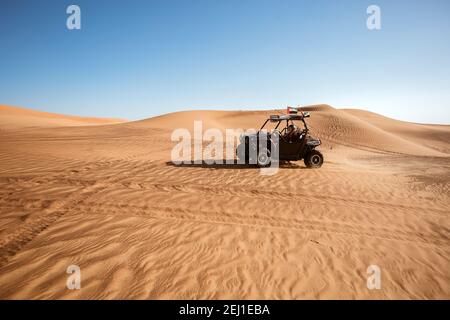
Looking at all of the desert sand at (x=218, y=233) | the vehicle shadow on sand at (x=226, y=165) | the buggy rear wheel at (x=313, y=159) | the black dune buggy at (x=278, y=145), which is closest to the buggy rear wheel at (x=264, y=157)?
the black dune buggy at (x=278, y=145)

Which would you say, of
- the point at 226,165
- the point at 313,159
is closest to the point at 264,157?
the point at 226,165

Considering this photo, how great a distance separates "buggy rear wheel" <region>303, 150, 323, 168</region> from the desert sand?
3.15 feet

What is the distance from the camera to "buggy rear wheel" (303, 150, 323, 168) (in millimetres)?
9156

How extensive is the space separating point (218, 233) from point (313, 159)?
6277 millimetres

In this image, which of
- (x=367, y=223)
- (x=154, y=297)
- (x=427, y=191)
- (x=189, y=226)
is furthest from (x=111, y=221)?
(x=427, y=191)

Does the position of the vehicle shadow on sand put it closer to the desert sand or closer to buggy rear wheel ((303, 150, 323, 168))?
buggy rear wheel ((303, 150, 323, 168))

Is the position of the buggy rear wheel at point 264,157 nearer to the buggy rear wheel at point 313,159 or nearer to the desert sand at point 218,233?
the desert sand at point 218,233

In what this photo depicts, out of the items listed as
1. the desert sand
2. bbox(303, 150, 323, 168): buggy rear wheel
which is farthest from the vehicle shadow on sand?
the desert sand

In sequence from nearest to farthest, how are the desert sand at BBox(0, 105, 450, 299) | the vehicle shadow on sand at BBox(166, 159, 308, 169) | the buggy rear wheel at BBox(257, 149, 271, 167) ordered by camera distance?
the desert sand at BBox(0, 105, 450, 299), the buggy rear wheel at BBox(257, 149, 271, 167), the vehicle shadow on sand at BBox(166, 159, 308, 169)

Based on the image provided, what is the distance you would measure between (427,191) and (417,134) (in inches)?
1057

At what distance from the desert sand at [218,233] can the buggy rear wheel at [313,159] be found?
959 millimetres

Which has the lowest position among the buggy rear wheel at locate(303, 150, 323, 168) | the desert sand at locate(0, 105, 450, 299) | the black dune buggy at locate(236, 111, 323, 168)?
the desert sand at locate(0, 105, 450, 299)

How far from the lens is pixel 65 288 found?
9.25ft
